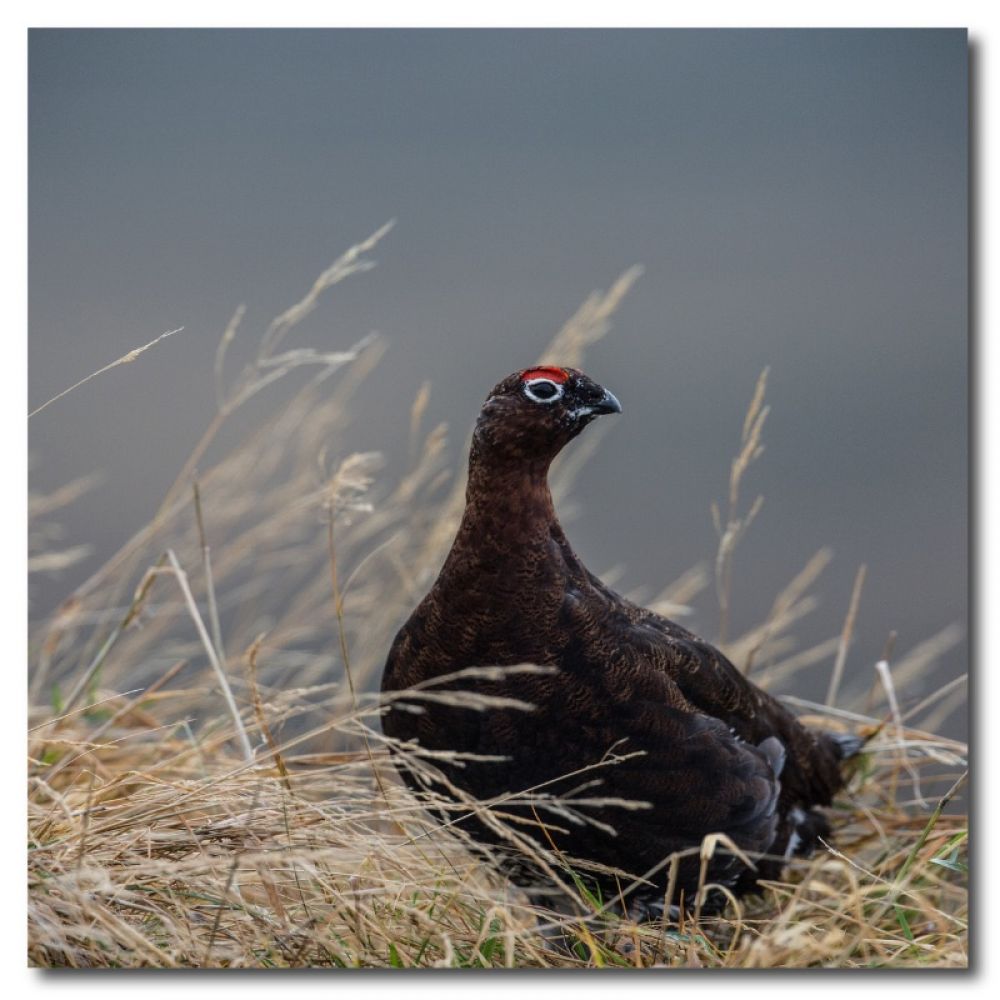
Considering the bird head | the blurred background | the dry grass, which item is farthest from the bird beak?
the blurred background

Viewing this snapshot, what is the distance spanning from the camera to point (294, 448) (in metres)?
3.36

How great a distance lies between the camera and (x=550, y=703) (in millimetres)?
2311

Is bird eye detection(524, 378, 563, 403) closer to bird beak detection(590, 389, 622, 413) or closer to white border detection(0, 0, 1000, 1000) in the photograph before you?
bird beak detection(590, 389, 622, 413)

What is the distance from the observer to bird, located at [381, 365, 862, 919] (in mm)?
2312

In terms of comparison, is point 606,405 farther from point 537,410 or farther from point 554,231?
point 554,231

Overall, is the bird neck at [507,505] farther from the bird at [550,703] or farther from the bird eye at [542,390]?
the bird eye at [542,390]

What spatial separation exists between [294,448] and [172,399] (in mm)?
521

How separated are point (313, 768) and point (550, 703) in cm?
95

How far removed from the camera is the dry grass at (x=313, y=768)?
2275 millimetres

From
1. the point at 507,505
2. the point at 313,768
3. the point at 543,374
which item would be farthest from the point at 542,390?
the point at 313,768
